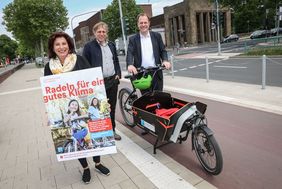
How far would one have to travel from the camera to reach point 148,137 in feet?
15.3

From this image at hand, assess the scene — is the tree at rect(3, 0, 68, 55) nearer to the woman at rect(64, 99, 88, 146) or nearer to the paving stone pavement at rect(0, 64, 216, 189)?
the paving stone pavement at rect(0, 64, 216, 189)

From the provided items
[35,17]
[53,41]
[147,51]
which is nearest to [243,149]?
[147,51]

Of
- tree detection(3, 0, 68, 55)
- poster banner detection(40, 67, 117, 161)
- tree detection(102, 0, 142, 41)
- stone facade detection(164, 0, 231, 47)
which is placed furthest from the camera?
tree detection(102, 0, 142, 41)

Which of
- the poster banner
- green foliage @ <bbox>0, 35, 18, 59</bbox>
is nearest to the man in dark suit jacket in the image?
the poster banner

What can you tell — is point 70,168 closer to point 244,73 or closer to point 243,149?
point 243,149

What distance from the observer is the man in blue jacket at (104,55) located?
13.4ft

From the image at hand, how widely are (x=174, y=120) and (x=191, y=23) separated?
161 ft

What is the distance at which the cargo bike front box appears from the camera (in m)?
3.34

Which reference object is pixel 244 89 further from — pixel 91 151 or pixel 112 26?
pixel 112 26

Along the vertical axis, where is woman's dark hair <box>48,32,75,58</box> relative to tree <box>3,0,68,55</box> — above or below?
below

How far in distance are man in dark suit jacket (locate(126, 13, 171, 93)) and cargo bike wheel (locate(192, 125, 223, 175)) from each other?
1.44 meters

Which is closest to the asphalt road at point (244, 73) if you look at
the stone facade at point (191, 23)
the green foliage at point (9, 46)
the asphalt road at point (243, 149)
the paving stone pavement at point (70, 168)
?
the asphalt road at point (243, 149)

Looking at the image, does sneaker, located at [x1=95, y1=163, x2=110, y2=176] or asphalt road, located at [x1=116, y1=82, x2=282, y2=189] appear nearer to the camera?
asphalt road, located at [x1=116, y1=82, x2=282, y2=189]

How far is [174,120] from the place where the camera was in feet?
11.0
